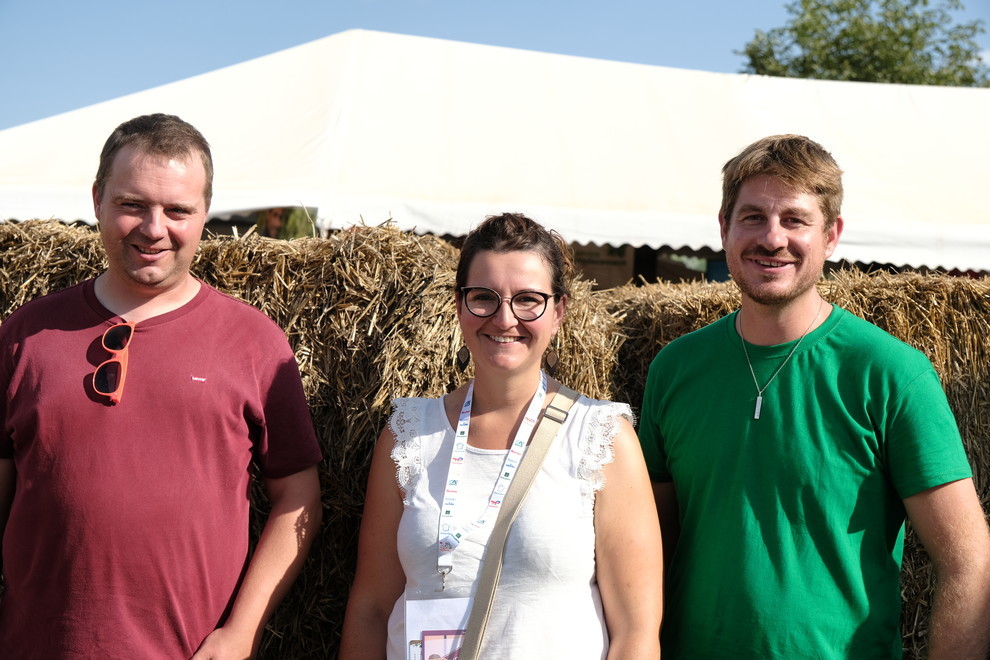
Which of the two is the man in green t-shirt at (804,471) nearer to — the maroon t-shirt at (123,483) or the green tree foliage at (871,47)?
the maroon t-shirt at (123,483)

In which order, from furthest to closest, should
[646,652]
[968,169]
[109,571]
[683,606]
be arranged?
[968,169] → [683,606] → [109,571] → [646,652]

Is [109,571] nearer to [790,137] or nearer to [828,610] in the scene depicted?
[828,610]

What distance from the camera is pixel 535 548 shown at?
200cm

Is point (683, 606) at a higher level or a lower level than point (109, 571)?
lower

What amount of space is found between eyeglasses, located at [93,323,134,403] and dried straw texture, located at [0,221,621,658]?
0.79 meters

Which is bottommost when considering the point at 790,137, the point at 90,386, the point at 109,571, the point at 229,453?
the point at 109,571

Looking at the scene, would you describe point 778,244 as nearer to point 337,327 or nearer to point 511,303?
point 511,303

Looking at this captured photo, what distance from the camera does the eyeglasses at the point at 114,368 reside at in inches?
85.3

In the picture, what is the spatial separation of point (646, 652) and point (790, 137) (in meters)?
1.48

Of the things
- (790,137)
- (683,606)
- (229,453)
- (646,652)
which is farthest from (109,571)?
(790,137)

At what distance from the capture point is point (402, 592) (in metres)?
2.18

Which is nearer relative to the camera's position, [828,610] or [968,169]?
[828,610]

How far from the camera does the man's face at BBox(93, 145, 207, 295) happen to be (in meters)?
2.24

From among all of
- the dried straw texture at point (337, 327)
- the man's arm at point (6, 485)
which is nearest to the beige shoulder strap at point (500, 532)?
the dried straw texture at point (337, 327)
